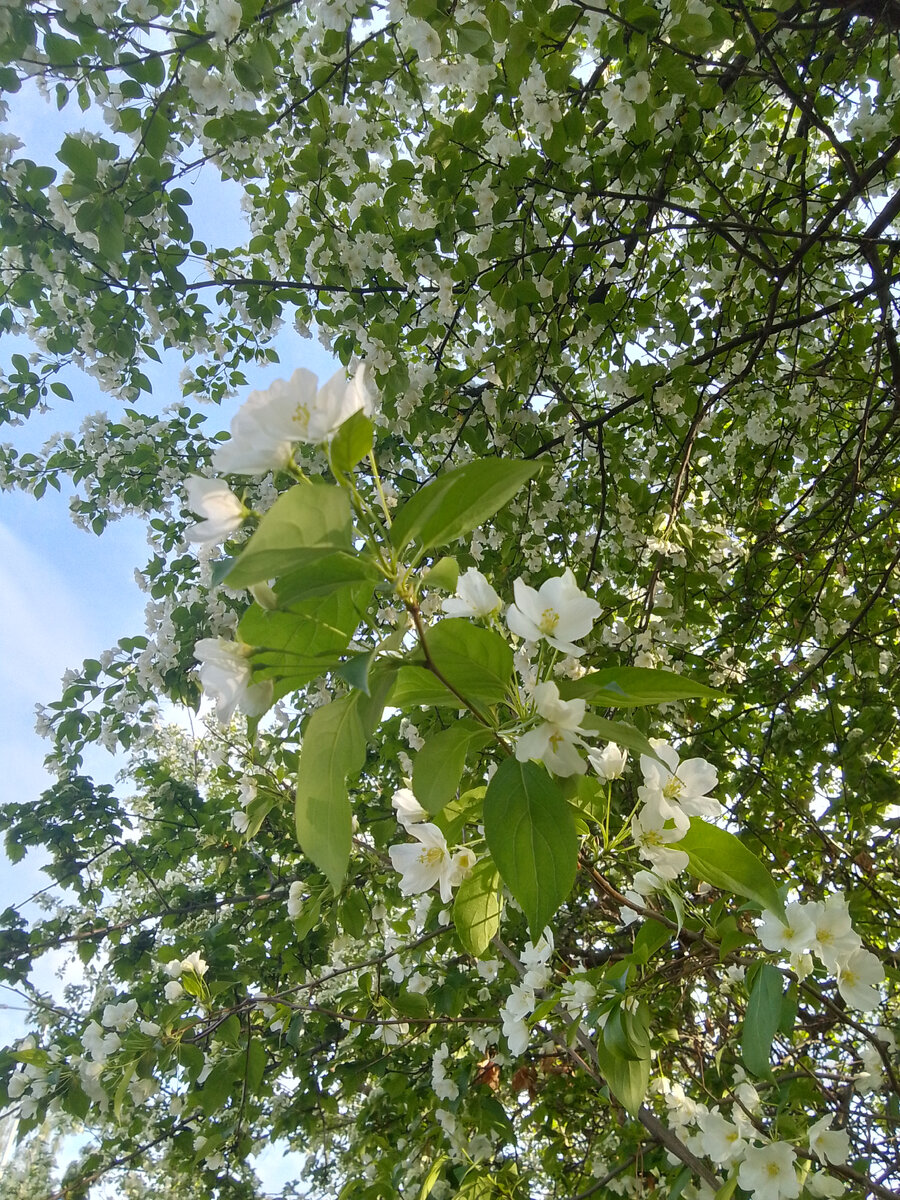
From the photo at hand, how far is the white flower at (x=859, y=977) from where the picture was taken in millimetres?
1139

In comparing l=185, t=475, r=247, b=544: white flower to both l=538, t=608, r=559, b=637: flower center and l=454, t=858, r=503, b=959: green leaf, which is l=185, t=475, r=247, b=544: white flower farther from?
l=454, t=858, r=503, b=959: green leaf

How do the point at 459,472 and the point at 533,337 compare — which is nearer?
the point at 459,472

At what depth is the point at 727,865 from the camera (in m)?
0.88

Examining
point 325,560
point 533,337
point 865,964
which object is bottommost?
point 865,964

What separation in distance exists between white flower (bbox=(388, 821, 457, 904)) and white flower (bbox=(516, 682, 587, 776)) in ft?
0.90

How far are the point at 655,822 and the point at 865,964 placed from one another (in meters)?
0.56

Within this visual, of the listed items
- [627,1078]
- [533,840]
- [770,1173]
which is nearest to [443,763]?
[533,840]

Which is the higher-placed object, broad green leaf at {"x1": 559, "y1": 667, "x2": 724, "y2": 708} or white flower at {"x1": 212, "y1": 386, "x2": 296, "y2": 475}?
white flower at {"x1": 212, "y1": 386, "x2": 296, "y2": 475}

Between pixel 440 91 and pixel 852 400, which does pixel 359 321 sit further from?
pixel 852 400

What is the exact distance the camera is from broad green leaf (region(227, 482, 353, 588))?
1.93 ft

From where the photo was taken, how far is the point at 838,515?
2781 mm

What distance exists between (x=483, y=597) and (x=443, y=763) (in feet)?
0.72

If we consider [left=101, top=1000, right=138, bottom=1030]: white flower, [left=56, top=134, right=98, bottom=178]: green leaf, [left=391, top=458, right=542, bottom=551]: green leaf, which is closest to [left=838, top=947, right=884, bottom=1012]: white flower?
[left=391, top=458, right=542, bottom=551]: green leaf

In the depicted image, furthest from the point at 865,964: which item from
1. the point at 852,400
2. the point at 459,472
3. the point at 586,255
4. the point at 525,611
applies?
the point at 852,400
